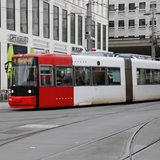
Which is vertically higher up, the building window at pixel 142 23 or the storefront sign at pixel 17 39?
the building window at pixel 142 23

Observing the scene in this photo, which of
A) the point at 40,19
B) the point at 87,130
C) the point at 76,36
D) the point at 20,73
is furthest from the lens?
the point at 76,36

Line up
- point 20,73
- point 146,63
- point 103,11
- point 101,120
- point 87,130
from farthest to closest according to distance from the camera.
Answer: point 103,11
point 146,63
point 20,73
point 101,120
point 87,130

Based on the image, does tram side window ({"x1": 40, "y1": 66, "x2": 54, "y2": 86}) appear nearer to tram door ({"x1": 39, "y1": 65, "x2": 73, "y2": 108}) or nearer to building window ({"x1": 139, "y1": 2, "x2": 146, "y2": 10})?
tram door ({"x1": 39, "y1": 65, "x2": 73, "y2": 108})

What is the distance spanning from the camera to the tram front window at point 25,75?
80.2 ft

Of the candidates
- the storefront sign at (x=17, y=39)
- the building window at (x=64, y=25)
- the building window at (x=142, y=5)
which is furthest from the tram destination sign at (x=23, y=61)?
the building window at (x=142, y=5)

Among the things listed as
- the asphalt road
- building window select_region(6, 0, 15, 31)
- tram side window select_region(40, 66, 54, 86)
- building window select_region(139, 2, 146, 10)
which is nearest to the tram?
tram side window select_region(40, 66, 54, 86)

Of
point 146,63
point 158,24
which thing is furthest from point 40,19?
point 158,24

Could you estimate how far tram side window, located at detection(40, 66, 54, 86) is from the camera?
80.9 ft

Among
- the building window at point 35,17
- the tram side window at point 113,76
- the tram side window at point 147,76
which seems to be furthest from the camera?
the building window at point 35,17

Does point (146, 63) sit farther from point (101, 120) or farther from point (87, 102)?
point (101, 120)

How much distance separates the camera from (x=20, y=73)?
24.6 m

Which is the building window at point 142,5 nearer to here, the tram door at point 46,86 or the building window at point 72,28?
the building window at point 72,28

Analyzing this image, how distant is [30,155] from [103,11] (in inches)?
2346

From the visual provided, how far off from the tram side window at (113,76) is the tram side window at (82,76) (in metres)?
1.70
